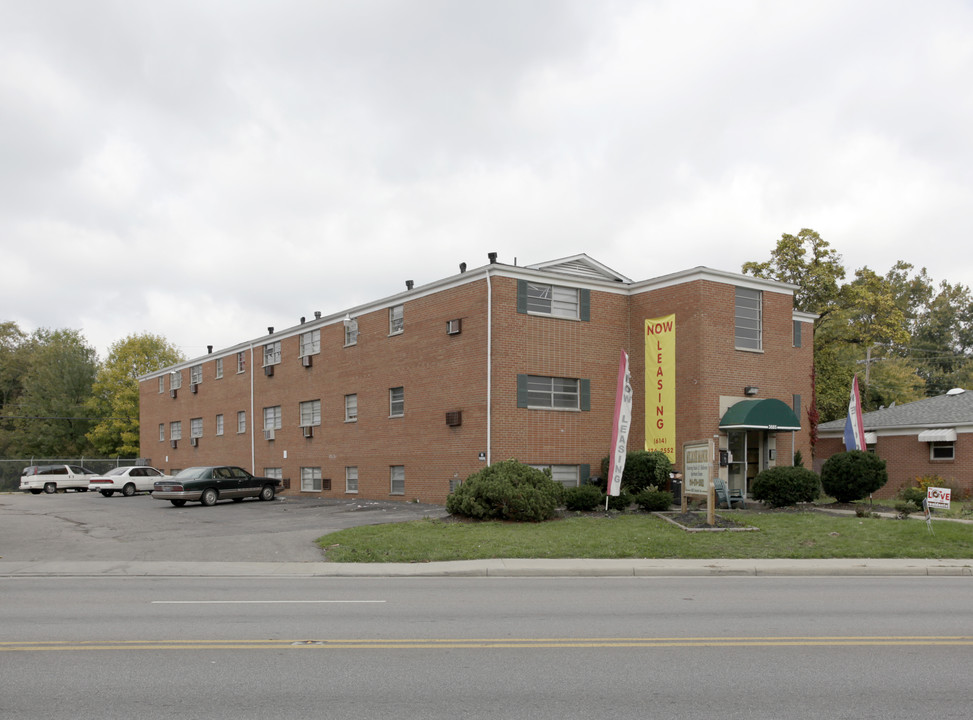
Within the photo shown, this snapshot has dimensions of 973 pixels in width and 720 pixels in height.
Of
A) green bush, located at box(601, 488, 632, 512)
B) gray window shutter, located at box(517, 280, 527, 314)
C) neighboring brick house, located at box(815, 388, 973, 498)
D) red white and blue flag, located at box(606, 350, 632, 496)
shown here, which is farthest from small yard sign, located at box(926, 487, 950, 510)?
neighboring brick house, located at box(815, 388, 973, 498)

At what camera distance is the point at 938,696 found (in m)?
6.70

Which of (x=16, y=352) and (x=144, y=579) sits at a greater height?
(x=16, y=352)

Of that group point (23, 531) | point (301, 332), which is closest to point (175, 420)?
point (301, 332)

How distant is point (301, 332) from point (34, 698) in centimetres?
3205

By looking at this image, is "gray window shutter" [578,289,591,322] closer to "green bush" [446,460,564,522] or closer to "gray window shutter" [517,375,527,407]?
"gray window shutter" [517,375,527,407]

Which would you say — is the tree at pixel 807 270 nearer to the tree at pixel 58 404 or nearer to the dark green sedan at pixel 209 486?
the dark green sedan at pixel 209 486

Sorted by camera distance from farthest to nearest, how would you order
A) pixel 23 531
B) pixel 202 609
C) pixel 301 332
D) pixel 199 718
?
pixel 301 332, pixel 23 531, pixel 202 609, pixel 199 718

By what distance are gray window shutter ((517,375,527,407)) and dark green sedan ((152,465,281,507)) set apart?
40.8 feet

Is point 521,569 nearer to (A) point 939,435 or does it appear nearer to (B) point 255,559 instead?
(B) point 255,559

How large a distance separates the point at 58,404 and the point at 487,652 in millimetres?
76017

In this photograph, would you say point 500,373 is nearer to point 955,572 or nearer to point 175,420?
point 955,572

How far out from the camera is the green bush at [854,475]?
24484 mm

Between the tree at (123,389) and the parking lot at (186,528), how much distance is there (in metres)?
35.8

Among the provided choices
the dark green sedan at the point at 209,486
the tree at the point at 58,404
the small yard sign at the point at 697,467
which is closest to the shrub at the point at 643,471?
the small yard sign at the point at 697,467
